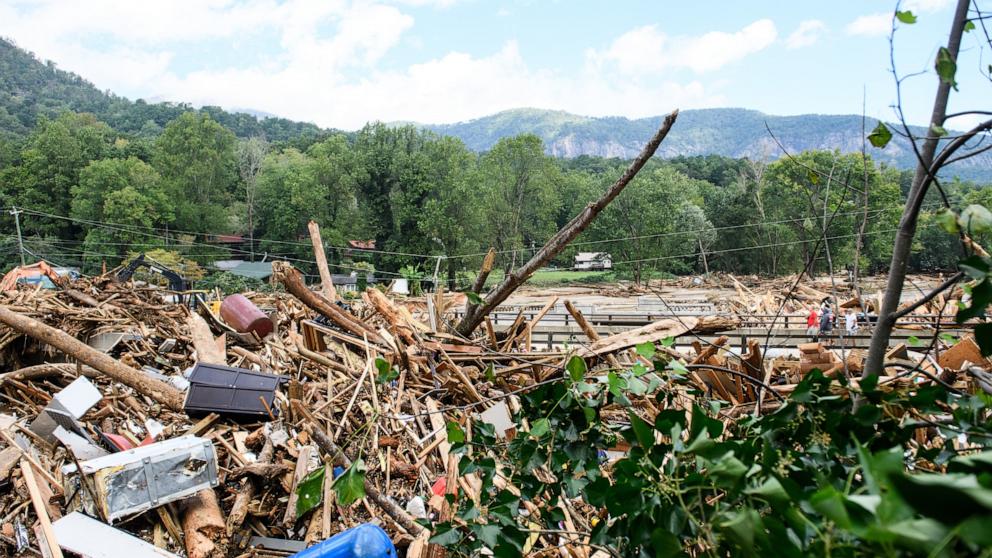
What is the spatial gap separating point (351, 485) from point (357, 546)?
2078 mm

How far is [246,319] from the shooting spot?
844 centimetres

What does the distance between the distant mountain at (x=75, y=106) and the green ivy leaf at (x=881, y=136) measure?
123622mm

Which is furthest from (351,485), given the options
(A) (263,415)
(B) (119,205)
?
(B) (119,205)

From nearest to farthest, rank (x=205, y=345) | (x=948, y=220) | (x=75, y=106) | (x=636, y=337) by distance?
(x=948, y=220) → (x=636, y=337) → (x=205, y=345) → (x=75, y=106)

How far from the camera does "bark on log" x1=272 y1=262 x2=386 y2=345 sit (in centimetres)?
657

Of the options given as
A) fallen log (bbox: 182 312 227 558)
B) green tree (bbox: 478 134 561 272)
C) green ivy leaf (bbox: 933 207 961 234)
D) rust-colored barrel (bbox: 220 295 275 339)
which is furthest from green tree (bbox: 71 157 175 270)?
green ivy leaf (bbox: 933 207 961 234)

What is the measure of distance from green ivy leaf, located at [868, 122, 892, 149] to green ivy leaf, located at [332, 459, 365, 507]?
5.26ft

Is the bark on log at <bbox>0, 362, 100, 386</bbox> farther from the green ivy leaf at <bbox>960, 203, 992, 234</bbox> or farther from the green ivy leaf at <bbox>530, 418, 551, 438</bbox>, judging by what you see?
the green ivy leaf at <bbox>960, 203, 992, 234</bbox>

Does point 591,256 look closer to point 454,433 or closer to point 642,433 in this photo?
point 454,433

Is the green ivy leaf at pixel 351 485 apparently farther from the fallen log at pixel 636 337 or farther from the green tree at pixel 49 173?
the green tree at pixel 49 173

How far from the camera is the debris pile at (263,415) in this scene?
404 centimetres

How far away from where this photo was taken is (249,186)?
64.9 m

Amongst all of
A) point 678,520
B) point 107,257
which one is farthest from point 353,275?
point 678,520

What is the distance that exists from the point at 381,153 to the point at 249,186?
827 inches
